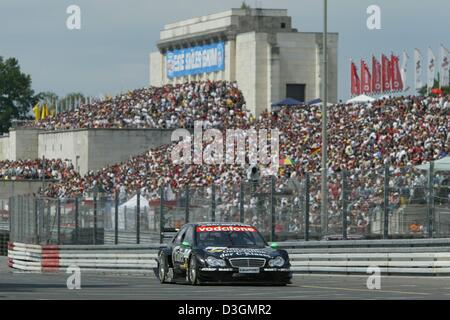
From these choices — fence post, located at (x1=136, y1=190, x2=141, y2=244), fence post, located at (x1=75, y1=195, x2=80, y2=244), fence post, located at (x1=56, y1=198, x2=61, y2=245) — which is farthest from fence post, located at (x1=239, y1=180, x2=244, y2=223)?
fence post, located at (x1=56, y1=198, x2=61, y2=245)

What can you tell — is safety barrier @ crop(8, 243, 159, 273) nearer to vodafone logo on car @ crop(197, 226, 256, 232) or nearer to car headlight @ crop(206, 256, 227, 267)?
vodafone logo on car @ crop(197, 226, 256, 232)

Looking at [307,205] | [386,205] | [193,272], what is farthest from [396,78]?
[193,272]

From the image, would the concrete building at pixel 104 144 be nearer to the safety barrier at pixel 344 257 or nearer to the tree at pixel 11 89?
the safety barrier at pixel 344 257

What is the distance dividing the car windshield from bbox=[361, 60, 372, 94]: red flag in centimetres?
5360

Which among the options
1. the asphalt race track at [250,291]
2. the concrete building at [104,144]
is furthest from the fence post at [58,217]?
the concrete building at [104,144]

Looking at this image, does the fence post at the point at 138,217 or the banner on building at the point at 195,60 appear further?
the banner on building at the point at 195,60

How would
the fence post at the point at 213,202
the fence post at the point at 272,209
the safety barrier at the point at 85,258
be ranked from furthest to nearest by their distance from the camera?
the safety barrier at the point at 85,258 → the fence post at the point at 213,202 → the fence post at the point at 272,209

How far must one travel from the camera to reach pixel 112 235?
45.1 metres

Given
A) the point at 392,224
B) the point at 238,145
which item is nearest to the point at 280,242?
the point at 392,224

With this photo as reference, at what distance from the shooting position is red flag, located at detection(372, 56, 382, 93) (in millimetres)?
82250

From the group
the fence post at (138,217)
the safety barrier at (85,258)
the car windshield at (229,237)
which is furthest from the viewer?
the fence post at (138,217)

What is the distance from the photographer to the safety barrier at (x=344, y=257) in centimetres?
3144

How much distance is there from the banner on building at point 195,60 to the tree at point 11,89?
60.8 metres

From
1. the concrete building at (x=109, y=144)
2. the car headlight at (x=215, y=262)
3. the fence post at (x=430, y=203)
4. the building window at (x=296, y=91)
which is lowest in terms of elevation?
the car headlight at (x=215, y=262)
